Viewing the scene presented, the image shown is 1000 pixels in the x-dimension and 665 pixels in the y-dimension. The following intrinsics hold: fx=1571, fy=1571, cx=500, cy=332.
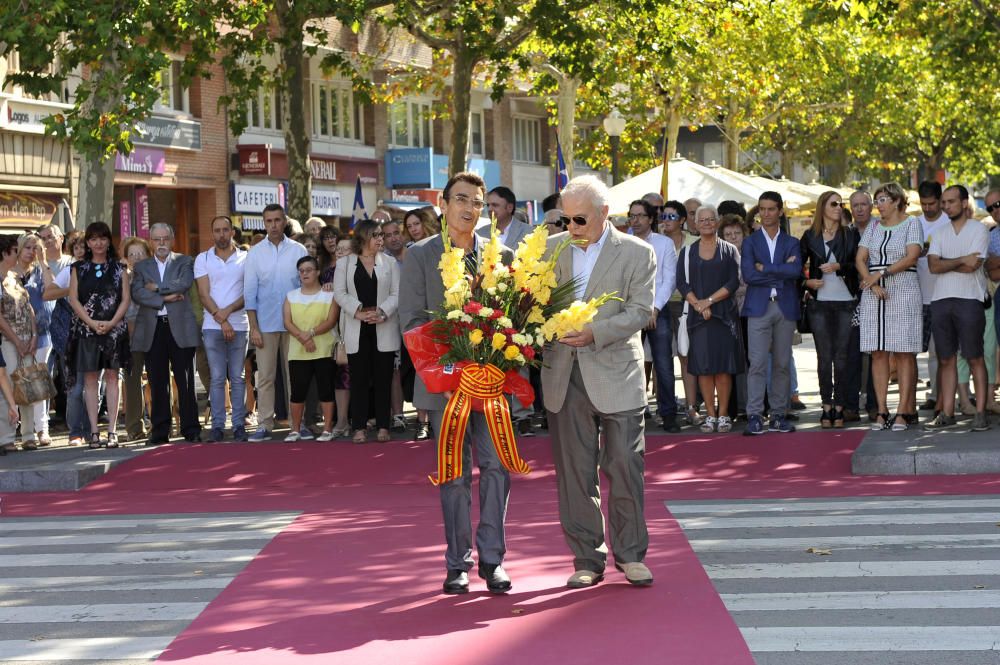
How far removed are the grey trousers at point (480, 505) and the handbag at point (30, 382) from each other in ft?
26.2

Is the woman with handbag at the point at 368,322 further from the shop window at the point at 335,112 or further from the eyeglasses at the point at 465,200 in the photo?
the shop window at the point at 335,112

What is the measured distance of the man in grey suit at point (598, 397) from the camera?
26.1 ft

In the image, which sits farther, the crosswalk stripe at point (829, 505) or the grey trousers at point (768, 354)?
the grey trousers at point (768, 354)

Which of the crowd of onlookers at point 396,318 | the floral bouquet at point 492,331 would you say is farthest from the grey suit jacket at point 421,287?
the crowd of onlookers at point 396,318

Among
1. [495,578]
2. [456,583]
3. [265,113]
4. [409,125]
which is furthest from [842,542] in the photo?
[409,125]

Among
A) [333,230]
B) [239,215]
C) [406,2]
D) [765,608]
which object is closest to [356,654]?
[765,608]

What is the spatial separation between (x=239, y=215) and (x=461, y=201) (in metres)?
30.0

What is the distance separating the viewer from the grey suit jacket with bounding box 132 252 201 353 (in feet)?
50.0

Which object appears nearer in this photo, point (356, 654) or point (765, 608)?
point (356, 654)

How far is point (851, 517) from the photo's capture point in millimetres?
10312

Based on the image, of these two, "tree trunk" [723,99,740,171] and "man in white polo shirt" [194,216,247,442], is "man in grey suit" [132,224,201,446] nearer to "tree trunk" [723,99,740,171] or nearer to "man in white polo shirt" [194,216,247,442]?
"man in white polo shirt" [194,216,247,442]

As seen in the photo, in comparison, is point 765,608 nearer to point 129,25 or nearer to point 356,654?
point 356,654

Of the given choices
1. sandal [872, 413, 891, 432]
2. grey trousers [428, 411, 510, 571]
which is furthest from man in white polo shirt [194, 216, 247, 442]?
grey trousers [428, 411, 510, 571]

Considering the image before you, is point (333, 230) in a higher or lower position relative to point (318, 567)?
higher
